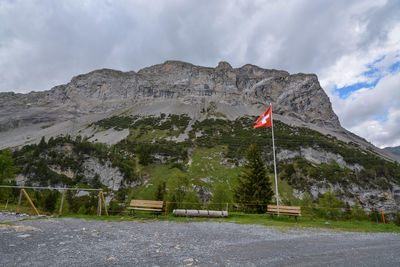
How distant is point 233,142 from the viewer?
264ft

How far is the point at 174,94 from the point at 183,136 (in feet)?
222

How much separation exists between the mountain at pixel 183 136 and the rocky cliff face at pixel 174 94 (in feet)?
2.76

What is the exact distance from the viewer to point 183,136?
287ft

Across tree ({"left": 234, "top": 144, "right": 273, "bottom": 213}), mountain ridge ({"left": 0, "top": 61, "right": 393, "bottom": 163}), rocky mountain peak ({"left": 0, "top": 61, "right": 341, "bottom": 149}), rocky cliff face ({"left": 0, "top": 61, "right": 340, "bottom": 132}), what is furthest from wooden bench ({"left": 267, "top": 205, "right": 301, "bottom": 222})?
rocky cliff face ({"left": 0, "top": 61, "right": 340, "bottom": 132})

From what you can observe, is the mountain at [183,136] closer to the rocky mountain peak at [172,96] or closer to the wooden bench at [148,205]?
the rocky mountain peak at [172,96]

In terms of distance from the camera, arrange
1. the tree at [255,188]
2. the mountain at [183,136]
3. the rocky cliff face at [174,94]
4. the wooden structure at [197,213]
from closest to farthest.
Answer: the wooden structure at [197,213]
the tree at [255,188]
the mountain at [183,136]
the rocky cliff face at [174,94]

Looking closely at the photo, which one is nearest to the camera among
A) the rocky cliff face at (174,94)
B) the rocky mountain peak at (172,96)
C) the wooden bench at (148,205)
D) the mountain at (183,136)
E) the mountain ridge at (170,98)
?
the wooden bench at (148,205)

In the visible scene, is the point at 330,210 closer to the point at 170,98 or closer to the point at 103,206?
the point at 103,206

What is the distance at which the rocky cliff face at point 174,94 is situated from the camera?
5295 inches

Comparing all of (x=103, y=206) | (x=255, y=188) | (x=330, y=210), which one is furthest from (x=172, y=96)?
(x=255, y=188)

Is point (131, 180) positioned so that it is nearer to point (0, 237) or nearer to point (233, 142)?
point (233, 142)

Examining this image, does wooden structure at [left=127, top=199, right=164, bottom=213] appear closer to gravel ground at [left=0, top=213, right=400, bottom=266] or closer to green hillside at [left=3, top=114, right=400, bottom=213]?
gravel ground at [left=0, top=213, right=400, bottom=266]

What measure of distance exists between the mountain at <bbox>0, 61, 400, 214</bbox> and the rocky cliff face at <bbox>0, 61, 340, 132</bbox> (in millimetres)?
841

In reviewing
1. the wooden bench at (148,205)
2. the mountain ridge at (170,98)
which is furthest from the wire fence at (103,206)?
the mountain ridge at (170,98)
